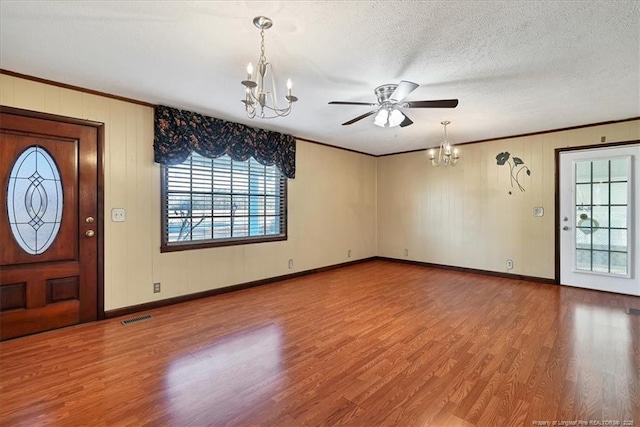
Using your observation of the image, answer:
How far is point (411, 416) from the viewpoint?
6.12 ft

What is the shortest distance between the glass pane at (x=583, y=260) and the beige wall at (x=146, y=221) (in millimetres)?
4099

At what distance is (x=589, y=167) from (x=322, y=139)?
4.15 m

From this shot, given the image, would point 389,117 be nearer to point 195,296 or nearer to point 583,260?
point 195,296

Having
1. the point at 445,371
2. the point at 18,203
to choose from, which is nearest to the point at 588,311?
the point at 445,371

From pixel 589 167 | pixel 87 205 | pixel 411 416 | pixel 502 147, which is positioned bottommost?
pixel 411 416

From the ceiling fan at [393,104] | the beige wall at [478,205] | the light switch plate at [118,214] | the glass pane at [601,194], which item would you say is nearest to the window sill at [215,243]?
the light switch plate at [118,214]

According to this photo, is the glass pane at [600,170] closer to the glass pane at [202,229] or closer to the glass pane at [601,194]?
the glass pane at [601,194]

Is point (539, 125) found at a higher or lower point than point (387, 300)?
higher

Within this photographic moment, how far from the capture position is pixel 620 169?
4.39m

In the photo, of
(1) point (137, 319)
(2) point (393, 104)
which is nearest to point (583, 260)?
(2) point (393, 104)

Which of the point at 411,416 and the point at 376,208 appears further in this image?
the point at 376,208

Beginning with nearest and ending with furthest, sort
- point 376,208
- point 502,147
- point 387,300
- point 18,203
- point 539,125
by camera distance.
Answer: point 18,203 → point 387,300 → point 539,125 → point 502,147 → point 376,208

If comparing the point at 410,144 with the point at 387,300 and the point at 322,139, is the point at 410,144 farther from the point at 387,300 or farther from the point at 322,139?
the point at 387,300

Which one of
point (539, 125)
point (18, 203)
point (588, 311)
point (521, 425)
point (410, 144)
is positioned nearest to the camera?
point (521, 425)
